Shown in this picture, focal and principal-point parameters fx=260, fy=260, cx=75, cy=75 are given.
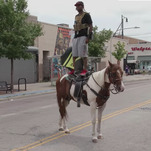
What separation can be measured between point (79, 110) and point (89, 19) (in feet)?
16.0

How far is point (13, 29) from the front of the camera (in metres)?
18.5

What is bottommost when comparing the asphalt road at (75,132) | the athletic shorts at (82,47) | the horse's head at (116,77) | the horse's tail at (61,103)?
the asphalt road at (75,132)

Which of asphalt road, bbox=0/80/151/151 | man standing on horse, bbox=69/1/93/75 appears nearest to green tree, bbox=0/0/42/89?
asphalt road, bbox=0/80/151/151

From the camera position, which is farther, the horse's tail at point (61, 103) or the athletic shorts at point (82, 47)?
the horse's tail at point (61, 103)

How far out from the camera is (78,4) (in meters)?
6.71

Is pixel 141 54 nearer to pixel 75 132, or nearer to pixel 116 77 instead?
pixel 75 132

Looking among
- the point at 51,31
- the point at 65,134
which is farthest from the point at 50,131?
the point at 51,31

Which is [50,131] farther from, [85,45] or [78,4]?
[78,4]

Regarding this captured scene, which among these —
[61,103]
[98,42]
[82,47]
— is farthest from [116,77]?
[98,42]

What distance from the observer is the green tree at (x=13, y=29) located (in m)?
17.7

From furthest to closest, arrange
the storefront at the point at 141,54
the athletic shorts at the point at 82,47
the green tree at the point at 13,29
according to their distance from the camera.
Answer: the storefront at the point at 141,54 < the green tree at the point at 13,29 < the athletic shorts at the point at 82,47

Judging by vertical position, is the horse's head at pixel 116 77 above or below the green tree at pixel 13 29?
below

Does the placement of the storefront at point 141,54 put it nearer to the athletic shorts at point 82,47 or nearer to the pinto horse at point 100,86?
the athletic shorts at point 82,47

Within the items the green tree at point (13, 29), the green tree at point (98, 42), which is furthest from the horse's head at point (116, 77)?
the green tree at point (98, 42)
